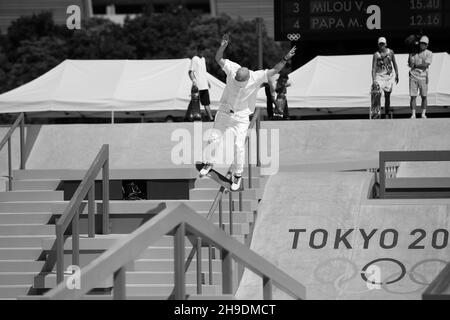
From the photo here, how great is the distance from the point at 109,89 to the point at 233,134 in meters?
11.3

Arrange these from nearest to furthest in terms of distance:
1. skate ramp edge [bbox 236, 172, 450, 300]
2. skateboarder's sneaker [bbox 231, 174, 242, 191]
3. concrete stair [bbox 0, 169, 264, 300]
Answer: concrete stair [bbox 0, 169, 264, 300] → skate ramp edge [bbox 236, 172, 450, 300] → skateboarder's sneaker [bbox 231, 174, 242, 191]

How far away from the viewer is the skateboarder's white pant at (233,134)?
47.0 feet

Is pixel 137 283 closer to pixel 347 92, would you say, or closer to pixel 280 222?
pixel 280 222

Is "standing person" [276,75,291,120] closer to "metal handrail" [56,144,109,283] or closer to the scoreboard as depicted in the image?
the scoreboard

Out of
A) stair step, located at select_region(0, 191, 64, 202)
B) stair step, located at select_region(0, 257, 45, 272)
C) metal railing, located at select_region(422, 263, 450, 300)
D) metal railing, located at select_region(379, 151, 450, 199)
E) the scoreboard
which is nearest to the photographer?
metal railing, located at select_region(422, 263, 450, 300)

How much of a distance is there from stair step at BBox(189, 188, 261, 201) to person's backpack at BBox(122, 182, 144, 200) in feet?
2.60

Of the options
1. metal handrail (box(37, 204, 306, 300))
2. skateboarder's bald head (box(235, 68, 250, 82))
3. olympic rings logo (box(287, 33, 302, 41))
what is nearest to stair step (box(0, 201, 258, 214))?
skateboarder's bald head (box(235, 68, 250, 82))

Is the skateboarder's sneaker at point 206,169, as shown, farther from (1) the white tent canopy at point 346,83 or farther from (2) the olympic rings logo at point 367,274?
(1) the white tent canopy at point 346,83

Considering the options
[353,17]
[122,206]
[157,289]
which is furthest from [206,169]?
[353,17]

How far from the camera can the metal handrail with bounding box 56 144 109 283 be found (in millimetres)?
12453

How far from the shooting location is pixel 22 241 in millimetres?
14539

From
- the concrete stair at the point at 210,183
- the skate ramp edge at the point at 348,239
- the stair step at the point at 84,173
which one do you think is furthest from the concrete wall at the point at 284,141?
the stair step at the point at 84,173
